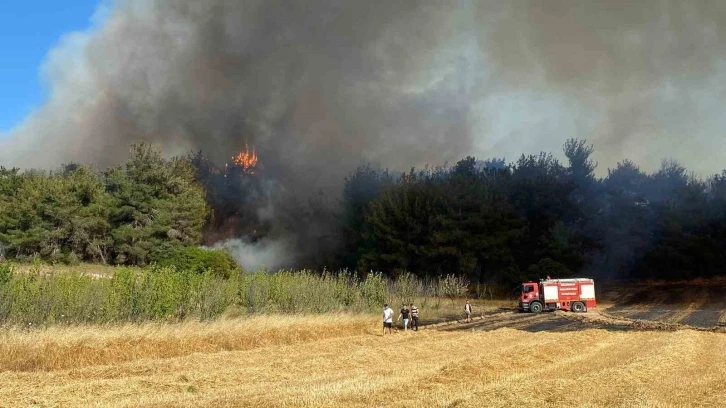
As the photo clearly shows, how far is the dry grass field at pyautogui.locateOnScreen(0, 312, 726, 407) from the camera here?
35.7ft

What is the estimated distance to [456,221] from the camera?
5781 centimetres

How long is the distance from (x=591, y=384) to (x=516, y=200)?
5063cm

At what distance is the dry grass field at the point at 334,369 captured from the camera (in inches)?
428

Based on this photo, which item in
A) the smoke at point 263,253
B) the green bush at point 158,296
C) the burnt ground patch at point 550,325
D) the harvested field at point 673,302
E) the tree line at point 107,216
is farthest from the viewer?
the smoke at point 263,253

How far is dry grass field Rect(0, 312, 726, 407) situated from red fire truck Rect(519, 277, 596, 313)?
795 inches

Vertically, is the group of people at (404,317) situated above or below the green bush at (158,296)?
below

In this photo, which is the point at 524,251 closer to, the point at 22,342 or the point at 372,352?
the point at 372,352

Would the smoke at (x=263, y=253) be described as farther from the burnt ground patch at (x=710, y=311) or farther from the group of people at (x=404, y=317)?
the burnt ground patch at (x=710, y=311)

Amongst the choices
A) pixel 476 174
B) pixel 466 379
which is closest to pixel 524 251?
pixel 476 174

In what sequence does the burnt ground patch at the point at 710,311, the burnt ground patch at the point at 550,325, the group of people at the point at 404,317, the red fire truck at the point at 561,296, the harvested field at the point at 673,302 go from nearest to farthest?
the group of people at the point at 404,317, the burnt ground patch at the point at 550,325, the burnt ground patch at the point at 710,311, the harvested field at the point at 673,302, the red fire truck at the point at 561,296

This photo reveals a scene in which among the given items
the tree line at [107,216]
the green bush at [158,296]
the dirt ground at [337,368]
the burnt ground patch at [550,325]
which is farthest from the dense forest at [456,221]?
the dirt ground at [337,368]

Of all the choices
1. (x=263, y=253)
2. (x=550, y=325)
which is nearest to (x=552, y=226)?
(x=550, y=325)

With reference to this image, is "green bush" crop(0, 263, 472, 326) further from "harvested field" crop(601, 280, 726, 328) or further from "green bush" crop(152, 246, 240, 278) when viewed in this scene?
"harvested field" crop(601, 280, 726, 328)

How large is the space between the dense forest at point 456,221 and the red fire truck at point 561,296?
7.39 m
